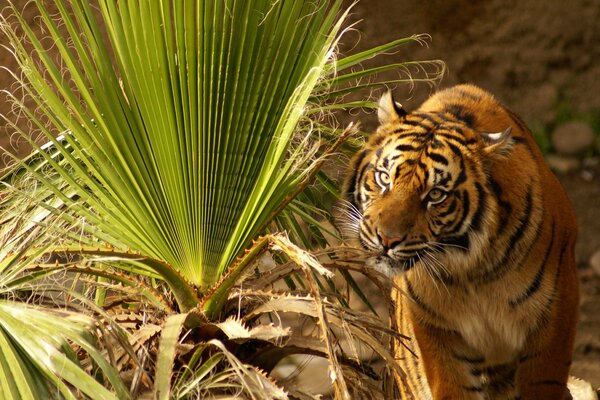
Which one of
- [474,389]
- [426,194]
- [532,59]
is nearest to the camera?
[426,194]

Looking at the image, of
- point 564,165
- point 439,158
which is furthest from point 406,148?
point 564,165

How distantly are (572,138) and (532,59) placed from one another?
0.62 meters

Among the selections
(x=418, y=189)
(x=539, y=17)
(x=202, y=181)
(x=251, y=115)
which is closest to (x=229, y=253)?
(x=202, y=181)

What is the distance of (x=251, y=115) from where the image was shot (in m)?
3.25

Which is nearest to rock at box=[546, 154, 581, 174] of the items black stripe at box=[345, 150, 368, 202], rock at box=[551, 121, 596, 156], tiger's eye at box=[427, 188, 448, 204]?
rock at box=[551, 121, 596, 156]

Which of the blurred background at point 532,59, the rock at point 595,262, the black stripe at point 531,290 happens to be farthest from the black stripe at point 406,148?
the rock at point 595,262

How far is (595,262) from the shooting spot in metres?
6.55

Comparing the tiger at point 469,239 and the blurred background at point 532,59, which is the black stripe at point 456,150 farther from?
the blurred background at point 532,59

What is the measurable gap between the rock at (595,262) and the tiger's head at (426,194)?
3.22m

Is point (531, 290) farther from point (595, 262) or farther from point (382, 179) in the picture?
point (595, 262)

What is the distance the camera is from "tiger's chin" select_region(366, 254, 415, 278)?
11.0ft

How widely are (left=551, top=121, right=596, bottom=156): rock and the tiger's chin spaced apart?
11.9 ft

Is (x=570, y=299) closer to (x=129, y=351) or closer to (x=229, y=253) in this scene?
(x=229, y=253)

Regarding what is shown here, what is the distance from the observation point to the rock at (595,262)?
6.54 m
